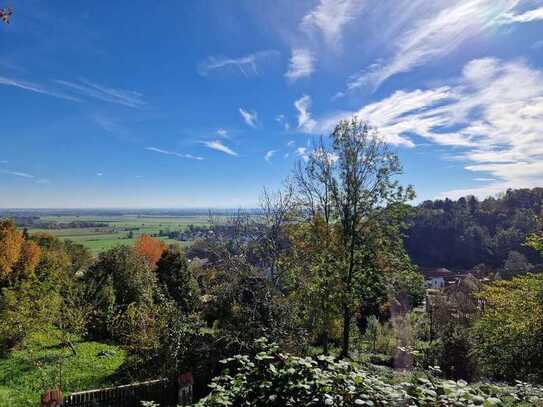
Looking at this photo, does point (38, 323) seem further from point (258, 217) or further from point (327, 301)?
point (327, 301)

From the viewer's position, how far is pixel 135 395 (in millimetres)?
8891

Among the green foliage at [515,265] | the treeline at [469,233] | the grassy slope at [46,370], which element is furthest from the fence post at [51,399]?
the treeline at [469,233]

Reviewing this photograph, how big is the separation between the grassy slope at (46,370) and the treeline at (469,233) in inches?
2147

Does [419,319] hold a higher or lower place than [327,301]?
lower

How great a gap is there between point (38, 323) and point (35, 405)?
4.77m

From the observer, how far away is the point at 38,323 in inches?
529

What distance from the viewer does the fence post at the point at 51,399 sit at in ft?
23.9

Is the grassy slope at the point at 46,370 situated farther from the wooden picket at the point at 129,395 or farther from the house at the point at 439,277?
the house at the point at 439,277

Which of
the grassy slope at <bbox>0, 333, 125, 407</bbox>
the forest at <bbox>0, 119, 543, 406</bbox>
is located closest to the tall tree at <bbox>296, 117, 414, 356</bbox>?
the forest at <bbox>0, 119, 543, 406</bbox>

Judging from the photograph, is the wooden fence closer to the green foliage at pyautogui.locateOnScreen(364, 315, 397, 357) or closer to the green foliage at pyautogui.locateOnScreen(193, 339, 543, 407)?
the green foliage at pyautogui.locateOnScreen(193, 339, 543, 407)

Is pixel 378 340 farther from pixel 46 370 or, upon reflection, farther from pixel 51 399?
pixel 51 399

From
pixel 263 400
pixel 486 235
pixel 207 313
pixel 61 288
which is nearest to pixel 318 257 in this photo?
pixel 207 313

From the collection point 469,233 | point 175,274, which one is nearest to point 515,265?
point 469,233

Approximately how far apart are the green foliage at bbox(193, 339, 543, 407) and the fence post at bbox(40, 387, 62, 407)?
5930mm
